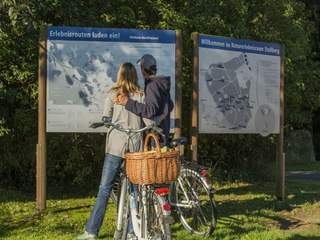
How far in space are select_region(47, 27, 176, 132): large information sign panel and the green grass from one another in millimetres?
1240

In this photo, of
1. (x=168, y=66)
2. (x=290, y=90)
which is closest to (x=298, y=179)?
(x=290, y=90)

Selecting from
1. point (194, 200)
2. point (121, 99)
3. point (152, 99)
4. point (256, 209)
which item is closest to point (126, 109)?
point (121, 99)

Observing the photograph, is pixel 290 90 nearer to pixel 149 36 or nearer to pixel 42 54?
pixel 149 36

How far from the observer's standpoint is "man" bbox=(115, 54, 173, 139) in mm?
6402

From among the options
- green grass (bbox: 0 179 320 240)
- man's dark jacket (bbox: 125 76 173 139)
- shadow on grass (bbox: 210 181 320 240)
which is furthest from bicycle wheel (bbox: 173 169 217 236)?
man's dark jacket (bbox: 125 76 173 139)

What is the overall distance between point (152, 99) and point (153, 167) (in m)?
1.04

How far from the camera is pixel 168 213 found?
18.9 feet

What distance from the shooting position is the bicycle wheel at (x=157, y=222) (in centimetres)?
575

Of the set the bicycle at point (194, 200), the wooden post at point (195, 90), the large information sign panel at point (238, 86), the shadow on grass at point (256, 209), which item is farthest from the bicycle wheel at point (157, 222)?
the large information sign panel at point (238, 86)

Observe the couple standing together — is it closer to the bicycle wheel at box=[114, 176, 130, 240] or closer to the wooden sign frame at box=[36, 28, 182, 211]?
the bicycle wheel at box=[114, 176, 130, 240]

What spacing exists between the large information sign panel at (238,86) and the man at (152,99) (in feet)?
8.13

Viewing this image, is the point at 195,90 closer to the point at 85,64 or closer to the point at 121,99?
the point at 85,64

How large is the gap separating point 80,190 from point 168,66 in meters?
3.23

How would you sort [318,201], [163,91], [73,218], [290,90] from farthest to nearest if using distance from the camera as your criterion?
[290,90] < [318,201] < [73,218] < [163,91]
